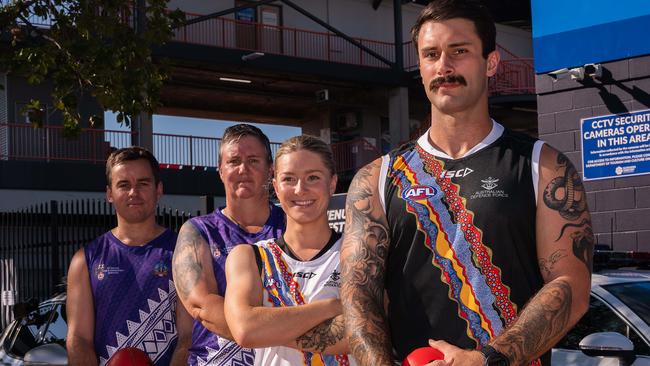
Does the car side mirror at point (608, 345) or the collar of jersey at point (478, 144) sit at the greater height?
the collar of jersey at point (478, 144)

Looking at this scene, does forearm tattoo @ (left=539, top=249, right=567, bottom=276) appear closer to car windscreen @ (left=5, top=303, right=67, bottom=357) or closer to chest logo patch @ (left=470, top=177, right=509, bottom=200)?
chest logo patch @ (left=470, top=177, right=509, bottom=200)

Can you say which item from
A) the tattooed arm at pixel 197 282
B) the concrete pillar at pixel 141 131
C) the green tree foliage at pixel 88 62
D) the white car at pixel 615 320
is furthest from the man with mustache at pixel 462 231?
the concrete pillar at pixel 141 131

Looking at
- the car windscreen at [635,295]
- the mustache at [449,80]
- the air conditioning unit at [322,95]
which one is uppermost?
the air conditioning unit at [322,95]

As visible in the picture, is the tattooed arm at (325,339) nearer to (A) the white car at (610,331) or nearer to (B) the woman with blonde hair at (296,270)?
(B) the woman with blonde hair at (296,270)

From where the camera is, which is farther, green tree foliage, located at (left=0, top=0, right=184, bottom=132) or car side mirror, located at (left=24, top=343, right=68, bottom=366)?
green tree foliage, located at (left=0, top=0, right=184, bottom=132)

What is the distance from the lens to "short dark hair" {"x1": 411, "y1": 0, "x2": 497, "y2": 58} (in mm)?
3160

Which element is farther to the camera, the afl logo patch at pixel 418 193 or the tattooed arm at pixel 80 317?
the tattooed arm at pixel 80 317


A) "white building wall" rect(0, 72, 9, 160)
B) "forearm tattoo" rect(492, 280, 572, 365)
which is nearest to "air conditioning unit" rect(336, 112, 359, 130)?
"white building wall" rect(0, 72, 9, 160)

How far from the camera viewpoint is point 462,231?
9.91ft

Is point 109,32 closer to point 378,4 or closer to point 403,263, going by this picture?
point 403,263

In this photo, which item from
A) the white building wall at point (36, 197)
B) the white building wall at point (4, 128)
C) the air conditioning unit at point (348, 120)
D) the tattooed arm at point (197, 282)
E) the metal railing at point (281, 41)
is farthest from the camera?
the air conditioning unit at point (348, 120)

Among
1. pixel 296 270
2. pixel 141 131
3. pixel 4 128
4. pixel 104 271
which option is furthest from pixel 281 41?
pixel 296 270

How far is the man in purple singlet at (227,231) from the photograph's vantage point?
4141 mm

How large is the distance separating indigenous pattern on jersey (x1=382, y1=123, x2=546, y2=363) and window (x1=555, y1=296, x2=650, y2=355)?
107 inches
